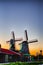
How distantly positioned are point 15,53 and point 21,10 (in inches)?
34.2

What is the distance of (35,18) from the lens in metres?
3.53

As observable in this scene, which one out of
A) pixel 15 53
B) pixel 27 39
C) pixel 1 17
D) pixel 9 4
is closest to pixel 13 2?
pixel 9 4

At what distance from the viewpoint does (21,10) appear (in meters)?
3.54

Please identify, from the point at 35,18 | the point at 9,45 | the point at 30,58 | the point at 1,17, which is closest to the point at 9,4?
the point at 1,17

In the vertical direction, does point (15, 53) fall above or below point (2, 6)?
below

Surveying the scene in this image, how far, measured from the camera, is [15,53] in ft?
11.2

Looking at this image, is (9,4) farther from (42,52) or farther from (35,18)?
(42,52)

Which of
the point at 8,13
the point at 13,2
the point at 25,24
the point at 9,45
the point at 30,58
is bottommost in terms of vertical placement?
the point at 30,58

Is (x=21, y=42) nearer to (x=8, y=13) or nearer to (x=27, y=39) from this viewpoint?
(x=27, y=39)

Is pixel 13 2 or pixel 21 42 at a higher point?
pixel 13 2

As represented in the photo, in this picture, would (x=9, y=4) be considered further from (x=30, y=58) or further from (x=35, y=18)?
(x=30, y=58)

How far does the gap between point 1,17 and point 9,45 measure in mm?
586

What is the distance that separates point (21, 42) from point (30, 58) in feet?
1.17

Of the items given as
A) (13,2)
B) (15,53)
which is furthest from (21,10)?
(15,53)
